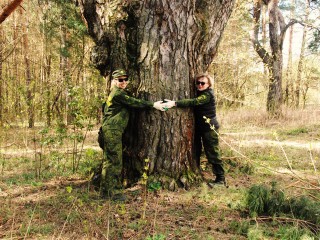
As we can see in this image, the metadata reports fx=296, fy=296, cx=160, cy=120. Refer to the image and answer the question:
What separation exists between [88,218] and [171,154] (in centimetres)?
161

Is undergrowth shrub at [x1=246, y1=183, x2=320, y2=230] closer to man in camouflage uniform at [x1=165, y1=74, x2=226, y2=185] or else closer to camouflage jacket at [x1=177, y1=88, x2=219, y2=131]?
man in camouflage uniform at [x1=165, y1=74, x2=226, y2=185]

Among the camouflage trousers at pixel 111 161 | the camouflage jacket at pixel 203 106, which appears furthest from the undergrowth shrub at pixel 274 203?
the camouflage trousers at pixel 111 161

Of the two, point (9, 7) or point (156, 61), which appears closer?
point (9, 7)

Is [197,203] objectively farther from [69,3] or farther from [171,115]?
[69,3]

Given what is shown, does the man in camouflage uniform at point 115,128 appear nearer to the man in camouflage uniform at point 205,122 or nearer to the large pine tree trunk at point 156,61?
the large pine tree trunk at point 156,61

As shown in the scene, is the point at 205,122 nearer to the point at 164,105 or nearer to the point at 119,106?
the point at 164,105

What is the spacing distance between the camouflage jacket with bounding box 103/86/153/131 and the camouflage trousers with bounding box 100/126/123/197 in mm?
106

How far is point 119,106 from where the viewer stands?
452 cm

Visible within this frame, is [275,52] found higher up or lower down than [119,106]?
higher up

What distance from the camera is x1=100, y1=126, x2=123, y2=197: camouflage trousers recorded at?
4.41 meters

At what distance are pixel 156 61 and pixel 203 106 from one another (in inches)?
43.6

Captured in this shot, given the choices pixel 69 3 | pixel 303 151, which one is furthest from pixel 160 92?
pixel 69 3

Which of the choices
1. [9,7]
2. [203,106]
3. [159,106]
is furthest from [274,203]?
[9,7]

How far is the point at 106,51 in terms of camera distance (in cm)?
479
